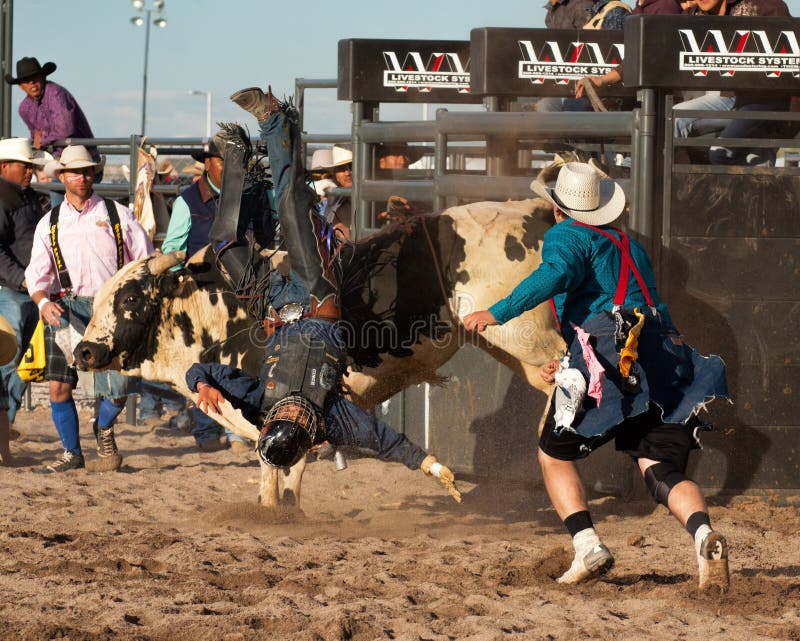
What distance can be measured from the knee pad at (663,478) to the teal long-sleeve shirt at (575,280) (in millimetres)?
621

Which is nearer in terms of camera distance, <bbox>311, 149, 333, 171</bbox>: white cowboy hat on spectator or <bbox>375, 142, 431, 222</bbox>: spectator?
<bbox>375, 142, 431, 222</bbox>: spectator

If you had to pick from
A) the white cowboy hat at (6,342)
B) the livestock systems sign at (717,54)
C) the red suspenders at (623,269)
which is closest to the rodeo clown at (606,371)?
the red suspenders at (623,269)

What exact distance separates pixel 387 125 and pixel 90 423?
4188 millimetres

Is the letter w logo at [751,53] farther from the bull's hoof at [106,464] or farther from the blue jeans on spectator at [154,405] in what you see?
the blue jeans on spectator at [154,405]

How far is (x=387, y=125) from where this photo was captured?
8078 mm

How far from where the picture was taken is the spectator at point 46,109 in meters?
11.4

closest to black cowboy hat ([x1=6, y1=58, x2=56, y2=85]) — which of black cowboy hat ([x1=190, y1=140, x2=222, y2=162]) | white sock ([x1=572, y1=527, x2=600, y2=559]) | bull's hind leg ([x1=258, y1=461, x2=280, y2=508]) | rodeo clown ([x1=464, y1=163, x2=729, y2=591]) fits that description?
black cowboy hat ([x1=190, y1=140, x2=222, y2=162])

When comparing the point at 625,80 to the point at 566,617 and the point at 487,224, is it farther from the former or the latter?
the point at 566,617

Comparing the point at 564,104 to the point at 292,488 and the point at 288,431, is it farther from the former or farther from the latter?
the point at 288,431

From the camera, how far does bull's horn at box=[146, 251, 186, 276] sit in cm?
703

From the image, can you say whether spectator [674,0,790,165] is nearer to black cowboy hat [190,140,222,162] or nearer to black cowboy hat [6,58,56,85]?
black cowboy hat [190,140,222,162]

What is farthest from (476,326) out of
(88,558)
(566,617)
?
(88,558)

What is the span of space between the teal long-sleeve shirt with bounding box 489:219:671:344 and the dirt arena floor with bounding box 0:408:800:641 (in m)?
1.13

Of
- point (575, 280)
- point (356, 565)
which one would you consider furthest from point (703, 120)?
point (356, 565)
